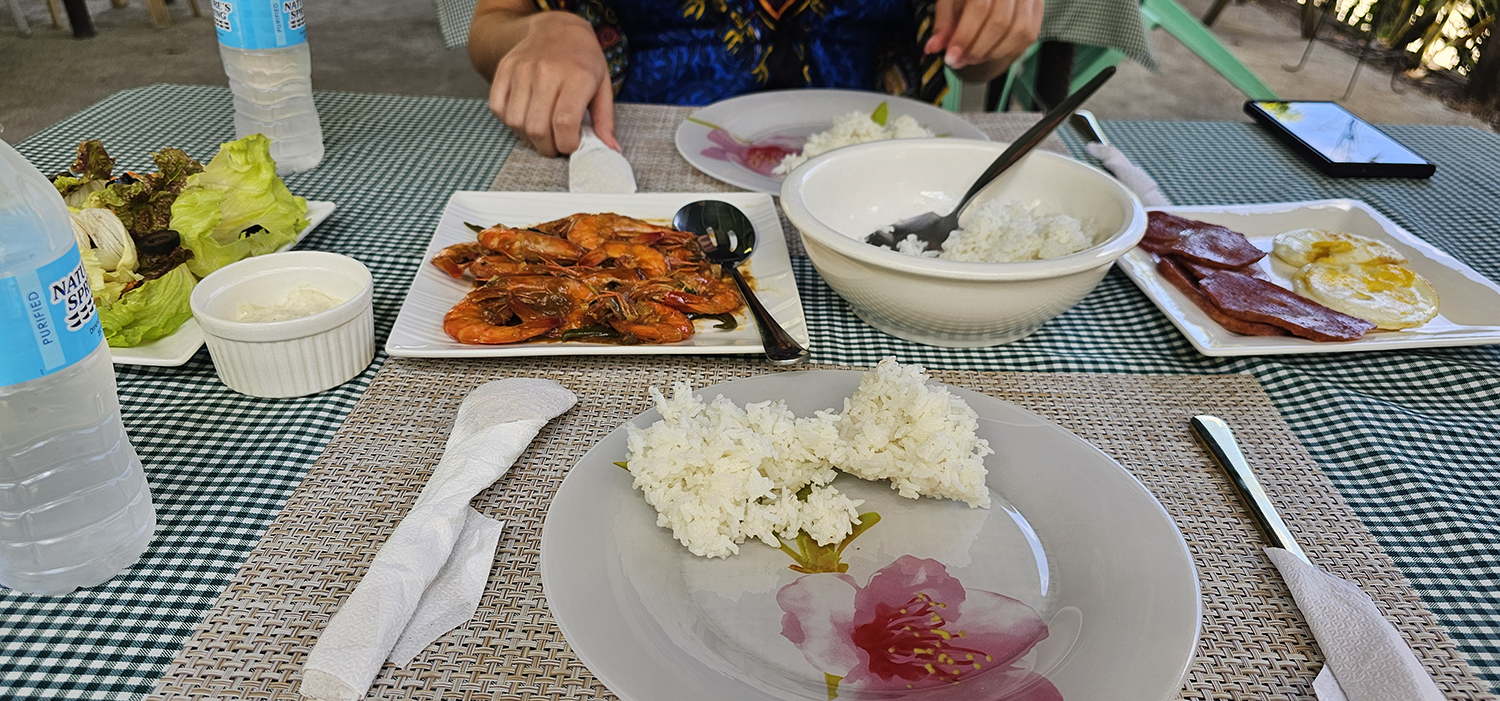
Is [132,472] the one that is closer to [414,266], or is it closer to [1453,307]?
[414,266]

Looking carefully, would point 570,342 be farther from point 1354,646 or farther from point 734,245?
point 1354,646

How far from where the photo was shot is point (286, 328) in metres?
0.82

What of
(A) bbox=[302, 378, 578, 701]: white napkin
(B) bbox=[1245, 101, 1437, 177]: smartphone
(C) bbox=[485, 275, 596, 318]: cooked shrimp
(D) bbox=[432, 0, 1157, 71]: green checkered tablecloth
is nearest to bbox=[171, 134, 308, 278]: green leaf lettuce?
(C) bbox=[485, 275, 596, 318]: cooked shrimp

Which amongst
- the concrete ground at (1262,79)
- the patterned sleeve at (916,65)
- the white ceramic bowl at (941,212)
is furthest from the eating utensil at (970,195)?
the concrete ground at (1262,79)

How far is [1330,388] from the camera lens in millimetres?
921

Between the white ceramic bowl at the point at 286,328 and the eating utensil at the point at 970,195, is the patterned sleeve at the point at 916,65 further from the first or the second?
the white ceramic bowl at the point at 286,328

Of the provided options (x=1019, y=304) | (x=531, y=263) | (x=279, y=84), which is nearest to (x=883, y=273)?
(x=1019, y=304)

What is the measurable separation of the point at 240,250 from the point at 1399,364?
1.33 metres

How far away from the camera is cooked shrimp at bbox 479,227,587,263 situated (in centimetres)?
104

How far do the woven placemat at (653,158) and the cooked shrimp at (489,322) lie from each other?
1.29ft

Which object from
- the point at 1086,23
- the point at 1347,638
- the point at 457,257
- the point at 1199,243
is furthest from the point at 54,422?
the point at 1086,23

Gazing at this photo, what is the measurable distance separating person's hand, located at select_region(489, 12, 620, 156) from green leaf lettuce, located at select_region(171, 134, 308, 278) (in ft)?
1.32

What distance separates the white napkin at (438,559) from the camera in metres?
0.56

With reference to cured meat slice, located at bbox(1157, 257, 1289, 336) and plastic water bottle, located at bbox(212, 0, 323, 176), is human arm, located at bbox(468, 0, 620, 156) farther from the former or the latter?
cured meat slice, located at bbox(1157, 257, 1289, 336)
